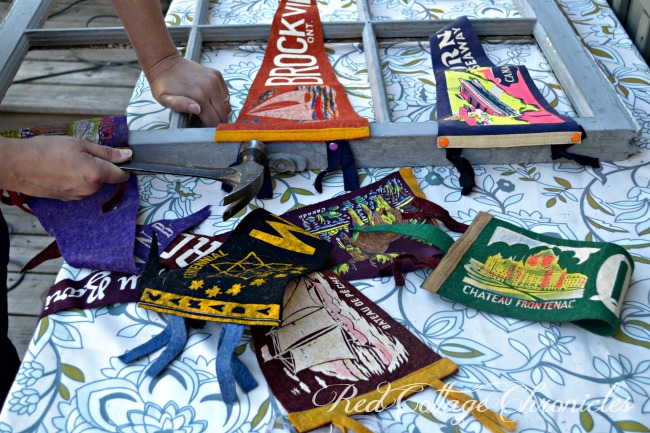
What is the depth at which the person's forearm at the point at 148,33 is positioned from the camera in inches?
40.4

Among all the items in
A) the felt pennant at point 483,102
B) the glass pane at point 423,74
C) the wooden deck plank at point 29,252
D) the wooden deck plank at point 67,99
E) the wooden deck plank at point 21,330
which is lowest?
the wooden deck plank at point 21,330

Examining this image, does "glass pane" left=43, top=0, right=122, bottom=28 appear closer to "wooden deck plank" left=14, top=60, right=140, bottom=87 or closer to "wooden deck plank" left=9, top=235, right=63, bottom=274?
"wooden deck plank" left=14, top=60, right=140, bottom=87

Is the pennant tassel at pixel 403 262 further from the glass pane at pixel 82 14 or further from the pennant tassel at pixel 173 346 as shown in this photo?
the glass pane at pixel 82 14

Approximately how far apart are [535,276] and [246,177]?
0.37m

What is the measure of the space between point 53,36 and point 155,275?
65cm

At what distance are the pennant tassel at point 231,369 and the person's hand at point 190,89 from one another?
42 centimetres

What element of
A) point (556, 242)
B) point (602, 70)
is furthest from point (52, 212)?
point (602, 70)

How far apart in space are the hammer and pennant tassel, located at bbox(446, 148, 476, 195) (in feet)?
0.84

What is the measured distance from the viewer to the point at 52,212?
0.87m

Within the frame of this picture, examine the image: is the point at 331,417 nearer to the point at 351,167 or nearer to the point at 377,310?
the point at 377,310

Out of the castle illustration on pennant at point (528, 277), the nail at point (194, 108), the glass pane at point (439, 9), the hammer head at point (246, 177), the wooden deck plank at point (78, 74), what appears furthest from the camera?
the wooden deck plank at point (78, 74)

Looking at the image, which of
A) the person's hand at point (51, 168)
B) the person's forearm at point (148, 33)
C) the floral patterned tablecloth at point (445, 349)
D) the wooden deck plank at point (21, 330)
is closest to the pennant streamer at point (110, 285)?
the floral patterned tablecloth at point (445, 349)

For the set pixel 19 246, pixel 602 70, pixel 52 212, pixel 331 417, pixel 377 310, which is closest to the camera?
pixel 331 417

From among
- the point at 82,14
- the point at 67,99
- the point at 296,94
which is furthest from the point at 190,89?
the point at 82,14
